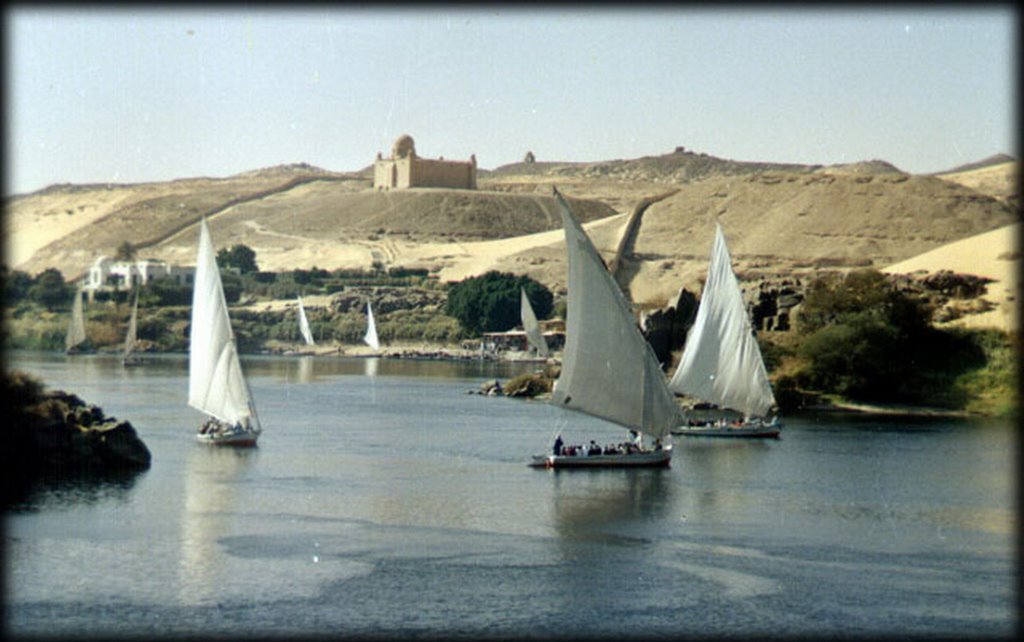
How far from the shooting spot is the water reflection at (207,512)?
591 inches

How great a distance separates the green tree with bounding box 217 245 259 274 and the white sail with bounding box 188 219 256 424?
168 feet

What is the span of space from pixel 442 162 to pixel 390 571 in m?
97.8

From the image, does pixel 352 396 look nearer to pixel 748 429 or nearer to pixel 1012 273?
pixel 748 429

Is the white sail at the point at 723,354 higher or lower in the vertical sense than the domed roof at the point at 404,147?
lower

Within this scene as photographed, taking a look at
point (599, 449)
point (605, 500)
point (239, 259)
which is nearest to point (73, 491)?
point (605, 500)

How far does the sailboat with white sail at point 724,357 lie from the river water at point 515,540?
137 cm

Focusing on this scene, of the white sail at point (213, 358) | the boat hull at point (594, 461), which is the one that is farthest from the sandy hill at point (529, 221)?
the boat hull at point (594, 461)

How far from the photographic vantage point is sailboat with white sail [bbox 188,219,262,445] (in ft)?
85.1

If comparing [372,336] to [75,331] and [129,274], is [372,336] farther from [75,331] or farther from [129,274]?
[129,274]

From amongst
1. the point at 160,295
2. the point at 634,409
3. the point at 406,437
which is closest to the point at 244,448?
the point at 406,437

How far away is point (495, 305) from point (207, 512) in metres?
42.1

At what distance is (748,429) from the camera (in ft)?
93.4

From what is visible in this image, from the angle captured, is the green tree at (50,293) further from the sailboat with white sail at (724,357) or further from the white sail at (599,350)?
the white sail at (599,350)

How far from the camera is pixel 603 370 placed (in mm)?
23000
